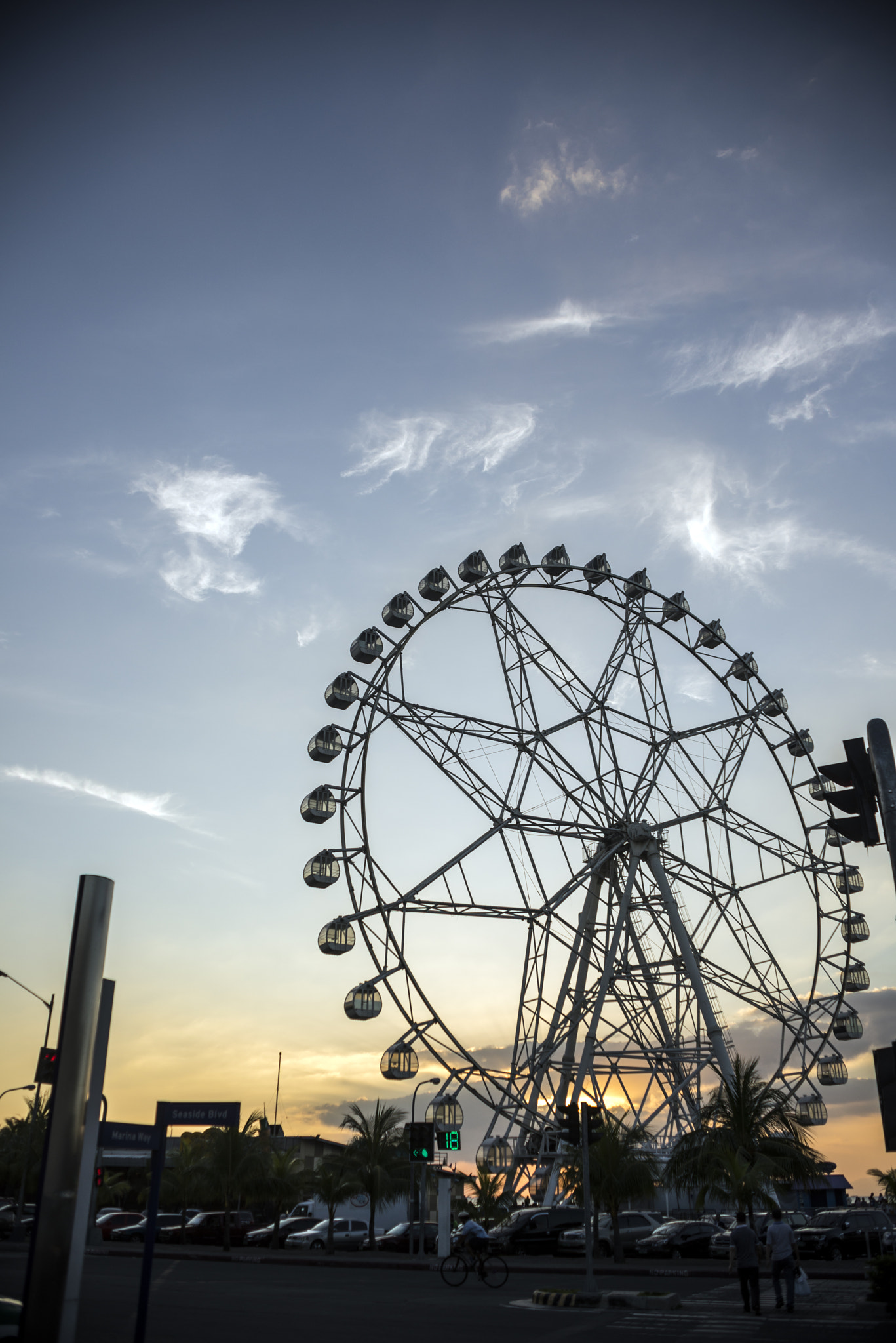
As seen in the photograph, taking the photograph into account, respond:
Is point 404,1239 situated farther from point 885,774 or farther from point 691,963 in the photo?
point 885,774

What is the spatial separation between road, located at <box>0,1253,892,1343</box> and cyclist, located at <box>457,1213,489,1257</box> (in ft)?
2.20

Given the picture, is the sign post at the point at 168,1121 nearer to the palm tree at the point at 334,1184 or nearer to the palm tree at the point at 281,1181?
the palm tree at the point at 334,1184

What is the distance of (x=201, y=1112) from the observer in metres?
9.96

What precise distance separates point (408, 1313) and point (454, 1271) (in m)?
6.20

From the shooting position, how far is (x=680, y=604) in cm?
3634

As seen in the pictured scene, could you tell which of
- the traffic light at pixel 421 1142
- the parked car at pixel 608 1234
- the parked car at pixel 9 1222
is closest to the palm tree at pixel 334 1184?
the parked car at pixel 9 1222

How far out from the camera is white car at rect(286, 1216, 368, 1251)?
37250 mm

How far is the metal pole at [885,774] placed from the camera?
7871mm

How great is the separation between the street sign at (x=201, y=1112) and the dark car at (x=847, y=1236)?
23724 mm

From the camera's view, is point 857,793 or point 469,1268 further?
point 469,1268

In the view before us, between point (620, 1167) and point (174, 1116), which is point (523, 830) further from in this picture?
point (174, 1116)

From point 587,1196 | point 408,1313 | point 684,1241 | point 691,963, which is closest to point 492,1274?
point 587,1196

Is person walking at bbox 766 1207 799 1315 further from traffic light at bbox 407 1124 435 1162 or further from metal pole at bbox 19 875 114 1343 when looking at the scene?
metal pole at bbox 19 875 114 1343

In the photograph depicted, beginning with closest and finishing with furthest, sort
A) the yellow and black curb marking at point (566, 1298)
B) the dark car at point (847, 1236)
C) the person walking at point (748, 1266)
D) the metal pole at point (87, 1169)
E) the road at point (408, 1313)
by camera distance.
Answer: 1. the metal pole at point (87, 1169)
2. the road at point (408, 1313)
3. the person walking at point (748, 1266)
4. the yellow and black curb marking at point (566, 1298)
5. the dark car at point (847, 1236)
